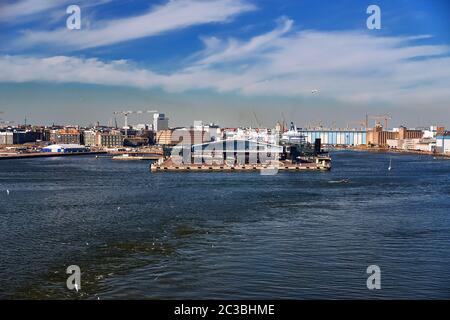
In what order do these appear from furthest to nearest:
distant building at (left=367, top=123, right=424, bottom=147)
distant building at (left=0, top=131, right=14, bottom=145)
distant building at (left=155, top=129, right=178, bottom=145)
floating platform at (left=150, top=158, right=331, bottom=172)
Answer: distant building at (left=367, top=123, right=424, bottom=147)
distant building at (left=155, top=129, right=178, bottom=145)
distant building at (left=0, top=131, right=14, bottom=145)
floating platform at (left=150, top=158, right=331, bottom=172)

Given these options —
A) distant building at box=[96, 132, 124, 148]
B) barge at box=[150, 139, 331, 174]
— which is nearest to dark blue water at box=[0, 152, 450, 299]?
barge at box=[150, 139, 331, 174]

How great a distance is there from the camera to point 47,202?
28.6 ft

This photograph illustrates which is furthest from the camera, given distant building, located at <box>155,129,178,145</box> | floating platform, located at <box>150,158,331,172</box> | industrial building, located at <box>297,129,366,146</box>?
industrial building, located at <box>297,129,366,146</box>

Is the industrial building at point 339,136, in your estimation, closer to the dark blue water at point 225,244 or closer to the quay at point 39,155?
the quay at point 39,155

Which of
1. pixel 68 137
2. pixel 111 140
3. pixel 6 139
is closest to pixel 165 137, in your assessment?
pixel 111 140

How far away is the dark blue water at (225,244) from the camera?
3.93 meters

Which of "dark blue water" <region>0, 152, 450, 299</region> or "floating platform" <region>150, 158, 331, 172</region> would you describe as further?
"floating platform" <region>150, 158, 331, 172</region>

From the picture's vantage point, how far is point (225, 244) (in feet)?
17.3

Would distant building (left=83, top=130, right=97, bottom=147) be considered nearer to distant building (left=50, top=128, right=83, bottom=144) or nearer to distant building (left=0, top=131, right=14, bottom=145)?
distant building (left=50, top=128, right=83, bottom=144)

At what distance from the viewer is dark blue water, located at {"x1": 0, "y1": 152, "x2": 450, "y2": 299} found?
393cm

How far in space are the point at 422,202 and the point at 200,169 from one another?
8810 millimetres

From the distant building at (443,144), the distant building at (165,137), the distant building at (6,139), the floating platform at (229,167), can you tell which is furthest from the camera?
the distant building at (165,137)

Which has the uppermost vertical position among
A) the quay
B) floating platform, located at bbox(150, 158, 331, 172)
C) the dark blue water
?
the quay

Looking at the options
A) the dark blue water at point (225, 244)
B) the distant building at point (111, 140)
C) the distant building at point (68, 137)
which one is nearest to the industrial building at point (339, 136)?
the distant building at point (111, 140)
